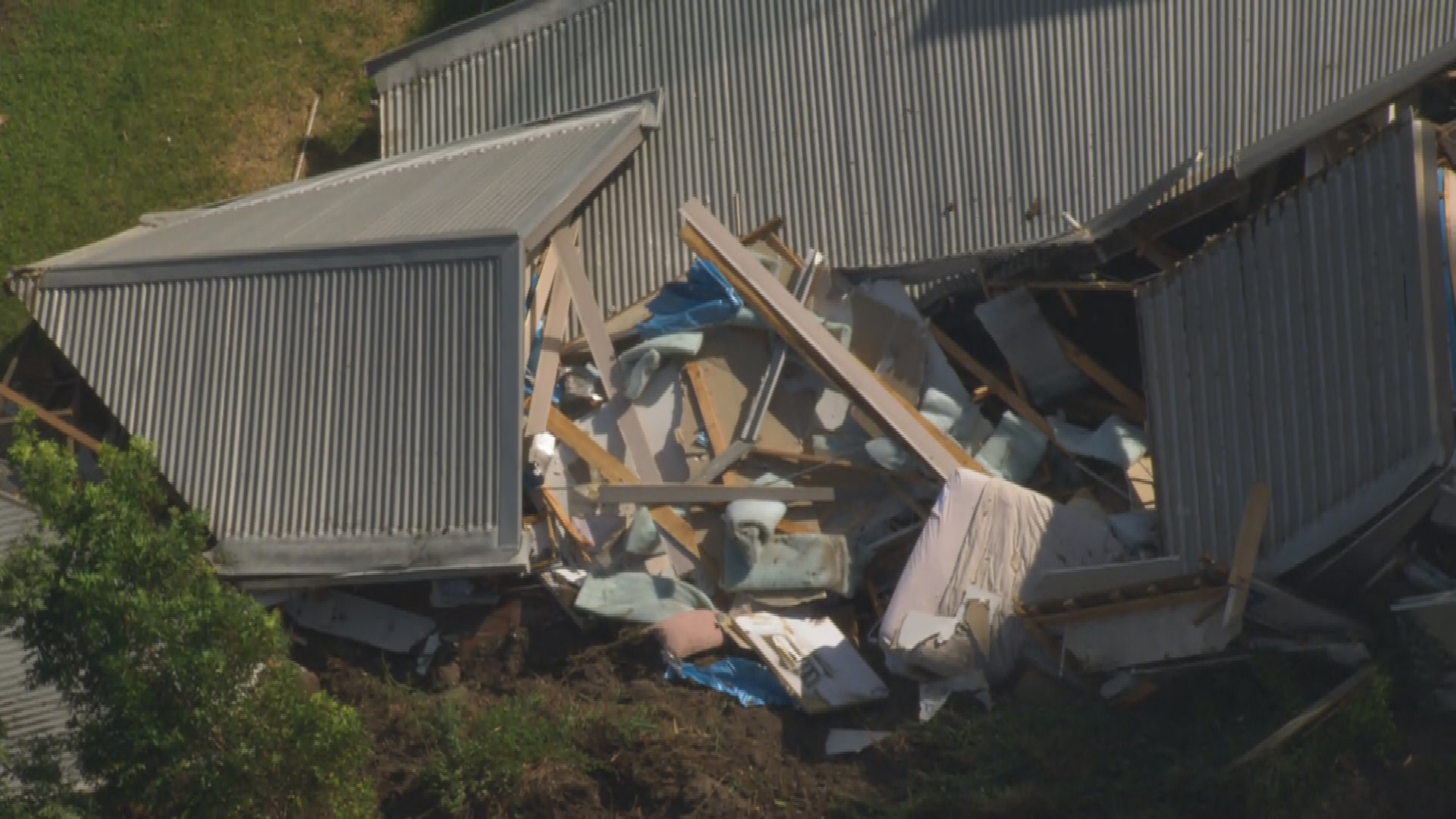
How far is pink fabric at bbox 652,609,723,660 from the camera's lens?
1045 centimetres

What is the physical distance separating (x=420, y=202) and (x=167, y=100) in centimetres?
390

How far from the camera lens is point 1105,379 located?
1139 cm

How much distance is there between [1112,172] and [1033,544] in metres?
2.81

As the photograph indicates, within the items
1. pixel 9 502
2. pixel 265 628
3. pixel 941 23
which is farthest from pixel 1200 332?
pixel 9 502

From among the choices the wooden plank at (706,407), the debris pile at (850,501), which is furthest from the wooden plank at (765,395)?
the wooden plank at (706,407)

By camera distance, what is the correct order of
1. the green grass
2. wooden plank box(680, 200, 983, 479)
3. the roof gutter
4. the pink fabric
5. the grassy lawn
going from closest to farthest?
1. the green grass
2. the pink fabric
3. wooden plank box(680, 200, 983, 479)
4. the roof gutter
5. the grassy lawn

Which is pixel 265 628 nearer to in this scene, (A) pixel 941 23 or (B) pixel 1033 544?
(B) pixel 1033 544

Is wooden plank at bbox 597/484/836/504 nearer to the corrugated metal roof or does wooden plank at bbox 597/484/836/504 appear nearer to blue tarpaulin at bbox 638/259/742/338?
blue tarpaulin at bbox 638/259/742/338

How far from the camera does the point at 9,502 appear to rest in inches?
454

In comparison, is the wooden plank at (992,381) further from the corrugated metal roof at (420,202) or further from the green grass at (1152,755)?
the corrugated metal roof at (420,202)

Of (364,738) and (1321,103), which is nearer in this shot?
(364,738)

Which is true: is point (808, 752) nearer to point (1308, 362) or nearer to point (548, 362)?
point (548, 362)

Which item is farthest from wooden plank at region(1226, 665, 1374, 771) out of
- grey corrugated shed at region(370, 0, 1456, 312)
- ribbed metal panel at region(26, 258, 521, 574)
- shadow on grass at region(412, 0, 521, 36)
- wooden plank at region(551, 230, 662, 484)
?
shadow on grass at region(412, 0, 521, 36)

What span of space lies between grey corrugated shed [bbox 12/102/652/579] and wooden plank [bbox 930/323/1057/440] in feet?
8.61
